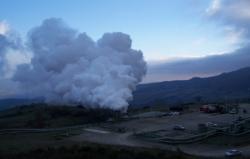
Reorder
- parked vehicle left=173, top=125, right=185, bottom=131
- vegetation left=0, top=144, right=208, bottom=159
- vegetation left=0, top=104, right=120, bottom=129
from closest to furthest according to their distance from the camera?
vegetation left=0, top=144, right=208, bottom=159 < parked vehicle left=173, top=125, right=185, bottom=131 < vegetation left=0, top=104, right=120, bottom=129

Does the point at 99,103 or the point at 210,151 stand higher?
the point at 99,103

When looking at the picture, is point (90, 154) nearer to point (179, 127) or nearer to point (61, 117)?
point (179, 127)

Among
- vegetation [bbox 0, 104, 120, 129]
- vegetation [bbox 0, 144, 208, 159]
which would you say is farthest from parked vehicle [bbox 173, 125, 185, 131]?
vegetation [bbox 0, 144, 208, 159]

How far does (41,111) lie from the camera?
92.8 metres

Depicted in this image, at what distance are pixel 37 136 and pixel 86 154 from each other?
90.2ft

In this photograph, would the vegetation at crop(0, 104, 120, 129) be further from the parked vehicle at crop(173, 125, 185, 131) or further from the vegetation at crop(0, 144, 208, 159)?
the vegetation at crop(0, 144, 208, 159)

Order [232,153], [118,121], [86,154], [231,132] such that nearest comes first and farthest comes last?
[86,154] → [232,153] → [231,132] → [118,121]

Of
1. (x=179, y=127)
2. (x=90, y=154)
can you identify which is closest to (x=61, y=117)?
(x=179, y=127)

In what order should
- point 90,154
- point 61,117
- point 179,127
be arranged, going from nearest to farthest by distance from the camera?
point 90,154 < point 179,127 < point 61,117

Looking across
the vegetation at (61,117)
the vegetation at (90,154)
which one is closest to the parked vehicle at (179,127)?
the vegetation at (61,117)

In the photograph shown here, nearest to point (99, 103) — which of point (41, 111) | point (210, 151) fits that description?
point (41, 111)

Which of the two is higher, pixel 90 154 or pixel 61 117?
pixel 61 117

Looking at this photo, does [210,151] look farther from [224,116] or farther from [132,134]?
[224,116]

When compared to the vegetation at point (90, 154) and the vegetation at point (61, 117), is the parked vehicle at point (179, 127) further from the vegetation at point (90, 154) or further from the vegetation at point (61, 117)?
the vegetation at point (90, 154)
